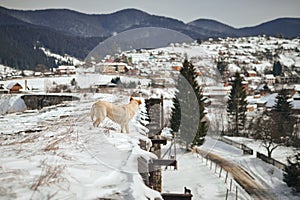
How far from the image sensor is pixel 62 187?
211 centimetres

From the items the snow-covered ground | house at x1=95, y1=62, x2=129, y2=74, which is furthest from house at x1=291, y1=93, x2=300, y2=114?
the snow-covered ground

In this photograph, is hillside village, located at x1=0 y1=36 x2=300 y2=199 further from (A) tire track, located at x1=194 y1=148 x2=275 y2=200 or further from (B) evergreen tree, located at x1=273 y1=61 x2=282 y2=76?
(B) evergreen tree, located at x1=273 y1=61 x2=282 y2=76

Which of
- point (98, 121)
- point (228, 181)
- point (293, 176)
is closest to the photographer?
point (98, 121)

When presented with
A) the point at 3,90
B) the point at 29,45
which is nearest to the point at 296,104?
the point at 3,90

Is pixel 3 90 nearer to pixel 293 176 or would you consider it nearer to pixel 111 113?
pixel 111 113

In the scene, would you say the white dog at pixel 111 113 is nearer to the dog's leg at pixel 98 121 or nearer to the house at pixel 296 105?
the dog's leg at pixel 98 121

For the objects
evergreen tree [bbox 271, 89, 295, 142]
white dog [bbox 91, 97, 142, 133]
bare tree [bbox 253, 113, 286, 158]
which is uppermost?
white dog [bbox 91, 97, 142, 133]

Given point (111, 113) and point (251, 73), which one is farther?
point (251, 73)

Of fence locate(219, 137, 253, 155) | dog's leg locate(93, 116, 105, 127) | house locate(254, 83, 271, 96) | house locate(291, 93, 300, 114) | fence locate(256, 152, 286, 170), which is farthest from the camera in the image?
house locate(254, 83, 271, 96)

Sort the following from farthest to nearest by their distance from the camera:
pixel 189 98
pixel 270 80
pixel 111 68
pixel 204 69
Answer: pixel 270 80, pixel 204 69, pixel 189 98, pixel 111 68

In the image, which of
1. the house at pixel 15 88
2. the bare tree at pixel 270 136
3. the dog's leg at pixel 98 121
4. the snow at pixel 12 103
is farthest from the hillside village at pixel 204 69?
the bare tree at pixel 270 136

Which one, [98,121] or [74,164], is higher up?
[98,121]

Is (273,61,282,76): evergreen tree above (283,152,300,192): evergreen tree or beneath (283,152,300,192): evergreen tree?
above

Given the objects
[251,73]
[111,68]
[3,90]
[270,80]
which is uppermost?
[251,73]
